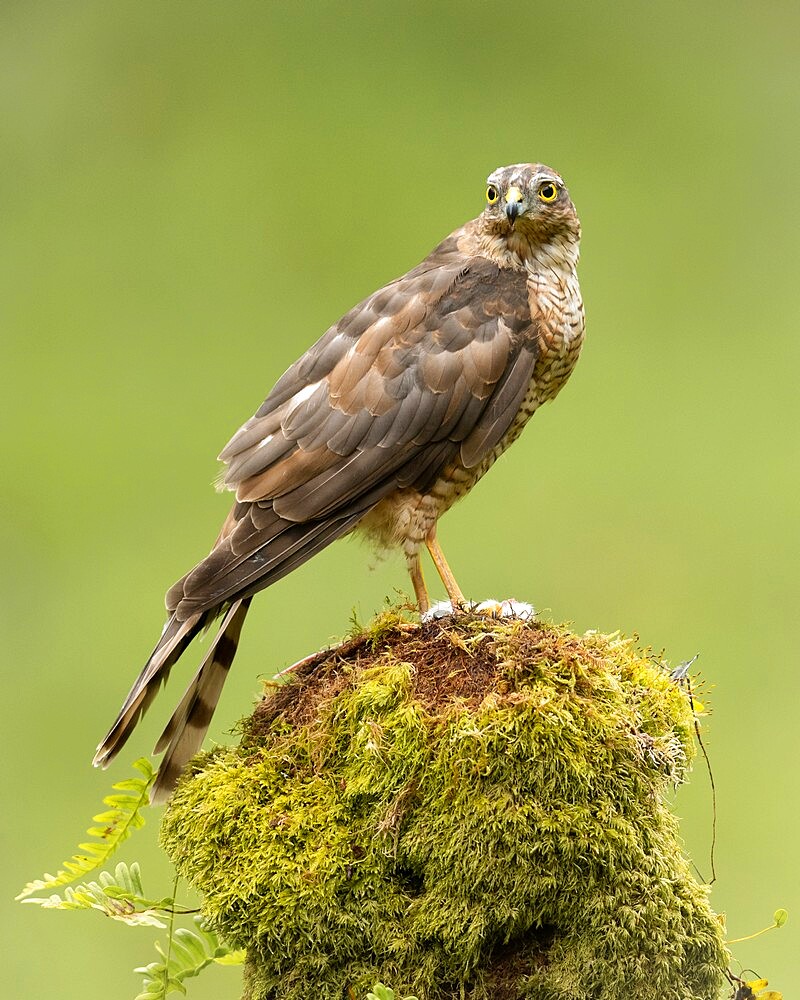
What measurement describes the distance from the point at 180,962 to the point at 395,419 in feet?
4.32

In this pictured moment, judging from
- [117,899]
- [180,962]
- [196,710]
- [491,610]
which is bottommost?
[180,962]

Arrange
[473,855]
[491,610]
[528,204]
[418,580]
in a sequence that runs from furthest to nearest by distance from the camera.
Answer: [528,204], [418,580], [491,610], [473,855]

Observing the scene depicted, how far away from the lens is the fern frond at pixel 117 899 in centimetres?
264

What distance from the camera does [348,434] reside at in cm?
317

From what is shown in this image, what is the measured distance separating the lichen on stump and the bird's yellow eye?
142 cm

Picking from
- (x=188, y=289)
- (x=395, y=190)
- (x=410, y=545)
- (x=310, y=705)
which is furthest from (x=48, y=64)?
(x=310, y=705)

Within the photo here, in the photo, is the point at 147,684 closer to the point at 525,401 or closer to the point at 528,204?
the point at 525,401

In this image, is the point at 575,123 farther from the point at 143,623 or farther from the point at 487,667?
the point at 487,667

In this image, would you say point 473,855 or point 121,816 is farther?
point 121,816

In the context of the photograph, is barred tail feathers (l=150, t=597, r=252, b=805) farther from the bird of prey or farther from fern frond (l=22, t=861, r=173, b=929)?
fern frond (l=22, t=861, r=173, b=929)

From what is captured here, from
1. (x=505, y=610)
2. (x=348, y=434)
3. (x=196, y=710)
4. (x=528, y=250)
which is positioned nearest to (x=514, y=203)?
(x=528, y=250)

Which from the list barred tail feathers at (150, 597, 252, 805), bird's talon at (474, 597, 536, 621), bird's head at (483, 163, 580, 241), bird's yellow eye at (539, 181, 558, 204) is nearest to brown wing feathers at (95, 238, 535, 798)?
barred tail feathers at (150, 597, 252, 805)

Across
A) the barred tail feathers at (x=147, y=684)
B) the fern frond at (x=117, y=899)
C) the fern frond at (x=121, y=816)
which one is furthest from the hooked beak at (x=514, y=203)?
the fern frond at (x=117, y=899)

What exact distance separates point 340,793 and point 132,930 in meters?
3.33
